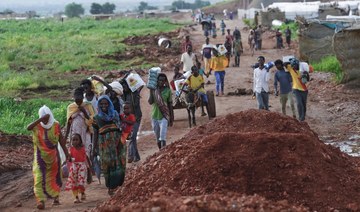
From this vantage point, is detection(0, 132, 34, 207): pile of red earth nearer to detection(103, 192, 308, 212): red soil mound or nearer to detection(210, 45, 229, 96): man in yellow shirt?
detection(103, 192, 308, 212): red soil mound

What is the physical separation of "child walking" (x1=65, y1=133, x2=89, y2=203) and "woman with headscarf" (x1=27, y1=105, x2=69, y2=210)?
15cm

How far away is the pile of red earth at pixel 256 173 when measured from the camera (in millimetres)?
6867

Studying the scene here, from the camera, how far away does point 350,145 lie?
11883 millimetres

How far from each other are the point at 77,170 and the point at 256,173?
289 centimetres

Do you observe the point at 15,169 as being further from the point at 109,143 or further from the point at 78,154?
the point at 109,143

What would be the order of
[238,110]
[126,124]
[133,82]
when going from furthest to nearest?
[238,110] < [133,82] < [126,124]

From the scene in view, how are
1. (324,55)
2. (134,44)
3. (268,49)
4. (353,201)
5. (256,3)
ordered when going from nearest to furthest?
(353,201)
(324,55)
(268,49)
(134,44)
(256,3)

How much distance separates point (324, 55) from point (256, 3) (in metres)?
64.5

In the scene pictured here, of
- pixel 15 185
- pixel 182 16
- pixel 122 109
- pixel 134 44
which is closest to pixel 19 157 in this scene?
pixel 15 185

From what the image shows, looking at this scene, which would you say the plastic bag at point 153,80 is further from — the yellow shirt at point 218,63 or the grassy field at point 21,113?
the yellow shirt at point 218,63

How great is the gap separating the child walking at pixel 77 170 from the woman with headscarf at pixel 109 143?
312 mm

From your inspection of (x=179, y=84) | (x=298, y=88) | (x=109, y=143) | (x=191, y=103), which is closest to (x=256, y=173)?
(x=109, y=143)

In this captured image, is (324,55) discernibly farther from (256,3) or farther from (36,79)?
(256,3)

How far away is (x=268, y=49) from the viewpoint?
33.3 meters
